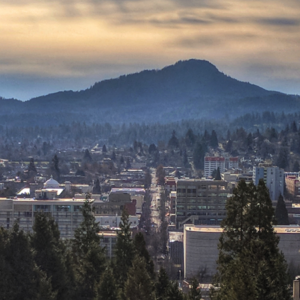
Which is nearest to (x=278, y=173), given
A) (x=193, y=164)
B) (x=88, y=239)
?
(x=193, y=164)

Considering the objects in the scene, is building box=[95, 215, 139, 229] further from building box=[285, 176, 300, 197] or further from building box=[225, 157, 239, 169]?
building box=[225, 157, 239, 169]

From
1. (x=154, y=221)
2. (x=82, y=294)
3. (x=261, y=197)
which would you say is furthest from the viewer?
(x=154, y=221)

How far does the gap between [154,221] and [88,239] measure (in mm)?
37078

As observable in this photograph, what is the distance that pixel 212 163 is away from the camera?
102875 mm

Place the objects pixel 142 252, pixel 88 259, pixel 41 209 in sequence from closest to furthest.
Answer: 1. pixel 142 252
2. pixel 88 259
3. pixel 41 209

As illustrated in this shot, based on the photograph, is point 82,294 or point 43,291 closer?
point 43,291

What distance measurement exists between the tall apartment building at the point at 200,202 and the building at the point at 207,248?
460 inches

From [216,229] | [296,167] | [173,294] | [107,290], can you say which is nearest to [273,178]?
[296,167]

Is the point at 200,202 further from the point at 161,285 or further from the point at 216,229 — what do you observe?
the point at 161,285

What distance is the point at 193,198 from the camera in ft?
184

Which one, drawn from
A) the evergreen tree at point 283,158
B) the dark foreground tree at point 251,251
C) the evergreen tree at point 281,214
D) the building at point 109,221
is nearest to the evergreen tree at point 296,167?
the evergreen tree at point 283,158

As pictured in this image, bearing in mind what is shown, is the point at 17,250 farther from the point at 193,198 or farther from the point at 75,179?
the point at 75,179

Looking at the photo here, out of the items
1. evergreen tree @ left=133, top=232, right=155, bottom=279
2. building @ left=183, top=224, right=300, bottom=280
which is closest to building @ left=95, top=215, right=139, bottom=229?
building @ left=183, top=224, right=300, bottom=280

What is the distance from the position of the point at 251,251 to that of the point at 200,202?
3854cm
